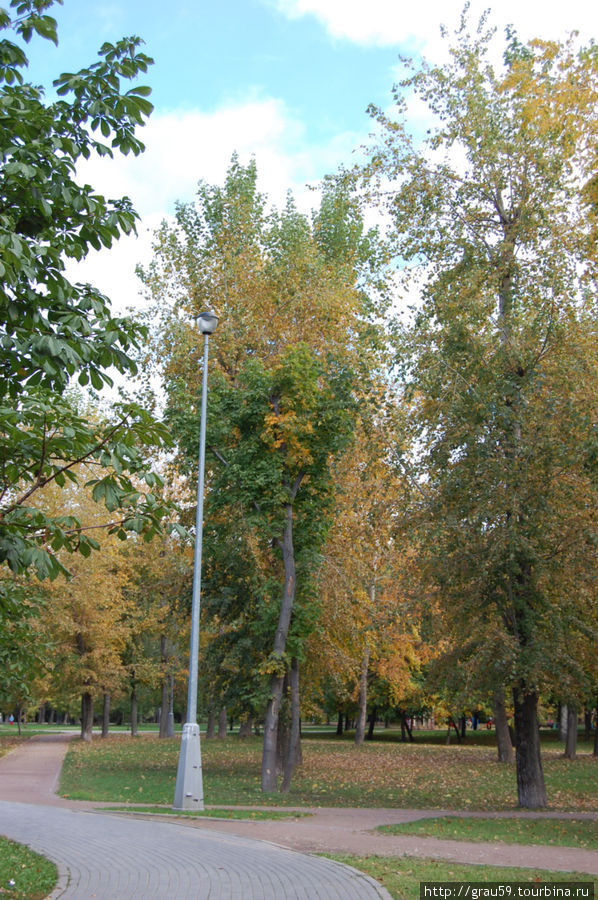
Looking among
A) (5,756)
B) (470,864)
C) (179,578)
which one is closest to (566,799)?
(470,864)

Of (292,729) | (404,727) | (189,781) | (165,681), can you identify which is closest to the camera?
(189,781)

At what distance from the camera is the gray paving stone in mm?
7043

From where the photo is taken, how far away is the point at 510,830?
12.1 m

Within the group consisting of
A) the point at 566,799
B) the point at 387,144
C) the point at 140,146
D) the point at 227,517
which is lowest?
the point at 566,799

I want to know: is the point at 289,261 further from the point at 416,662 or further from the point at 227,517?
the point at 416,662

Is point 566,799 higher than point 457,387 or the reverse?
the reverse

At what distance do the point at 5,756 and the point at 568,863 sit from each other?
91.0ft

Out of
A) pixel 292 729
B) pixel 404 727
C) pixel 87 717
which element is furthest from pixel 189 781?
pixel 404 727

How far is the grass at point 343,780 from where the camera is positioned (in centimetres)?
1619

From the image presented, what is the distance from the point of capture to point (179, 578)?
23.0 meters

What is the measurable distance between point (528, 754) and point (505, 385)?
7405 millimetres

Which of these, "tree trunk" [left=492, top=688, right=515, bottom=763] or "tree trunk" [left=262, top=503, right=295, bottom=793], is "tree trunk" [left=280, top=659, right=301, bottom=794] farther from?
"tree trunk" [left=492, top=688, right=515, bottom=763]

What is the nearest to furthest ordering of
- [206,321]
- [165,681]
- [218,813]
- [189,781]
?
[218,813], [189,781], [206,321], [165,681]

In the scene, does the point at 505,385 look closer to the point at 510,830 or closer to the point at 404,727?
the point at 510,830
